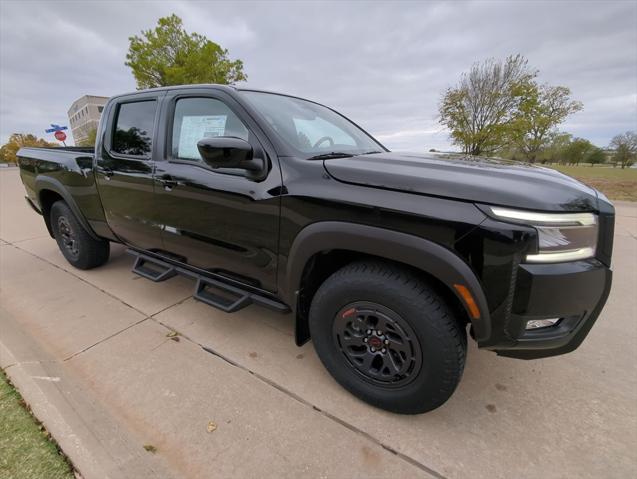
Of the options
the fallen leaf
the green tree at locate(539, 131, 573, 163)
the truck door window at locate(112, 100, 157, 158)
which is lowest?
the fallen leaf

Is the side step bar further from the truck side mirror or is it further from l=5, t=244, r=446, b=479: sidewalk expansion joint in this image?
the truck side mirror

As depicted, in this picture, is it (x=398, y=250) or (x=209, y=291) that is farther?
(x=209, y=291)

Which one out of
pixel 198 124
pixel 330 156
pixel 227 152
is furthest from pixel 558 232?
pixel 198 124

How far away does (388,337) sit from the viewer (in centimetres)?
173

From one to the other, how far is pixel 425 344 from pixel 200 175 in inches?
69.4

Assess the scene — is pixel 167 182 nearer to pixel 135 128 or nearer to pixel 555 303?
pixel 135 128

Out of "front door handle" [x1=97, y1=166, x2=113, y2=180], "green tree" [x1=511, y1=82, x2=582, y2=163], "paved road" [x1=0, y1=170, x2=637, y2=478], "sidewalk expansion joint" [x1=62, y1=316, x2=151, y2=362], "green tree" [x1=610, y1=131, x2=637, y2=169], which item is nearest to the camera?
"paved road" [x1=0, y1=170, x2=637, y2=478]

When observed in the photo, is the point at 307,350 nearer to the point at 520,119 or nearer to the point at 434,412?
the point at 434,412

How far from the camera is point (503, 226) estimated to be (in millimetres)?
1345

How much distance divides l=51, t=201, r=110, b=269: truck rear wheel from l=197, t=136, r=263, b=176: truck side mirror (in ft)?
8.93

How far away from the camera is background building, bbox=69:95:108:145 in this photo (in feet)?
204

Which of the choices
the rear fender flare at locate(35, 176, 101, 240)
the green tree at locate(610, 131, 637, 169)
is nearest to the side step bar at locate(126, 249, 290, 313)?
the rear fender flare at locate(35, 176, 101, 240)

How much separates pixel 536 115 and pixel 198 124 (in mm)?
20689

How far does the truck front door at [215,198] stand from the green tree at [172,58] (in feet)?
68.1
